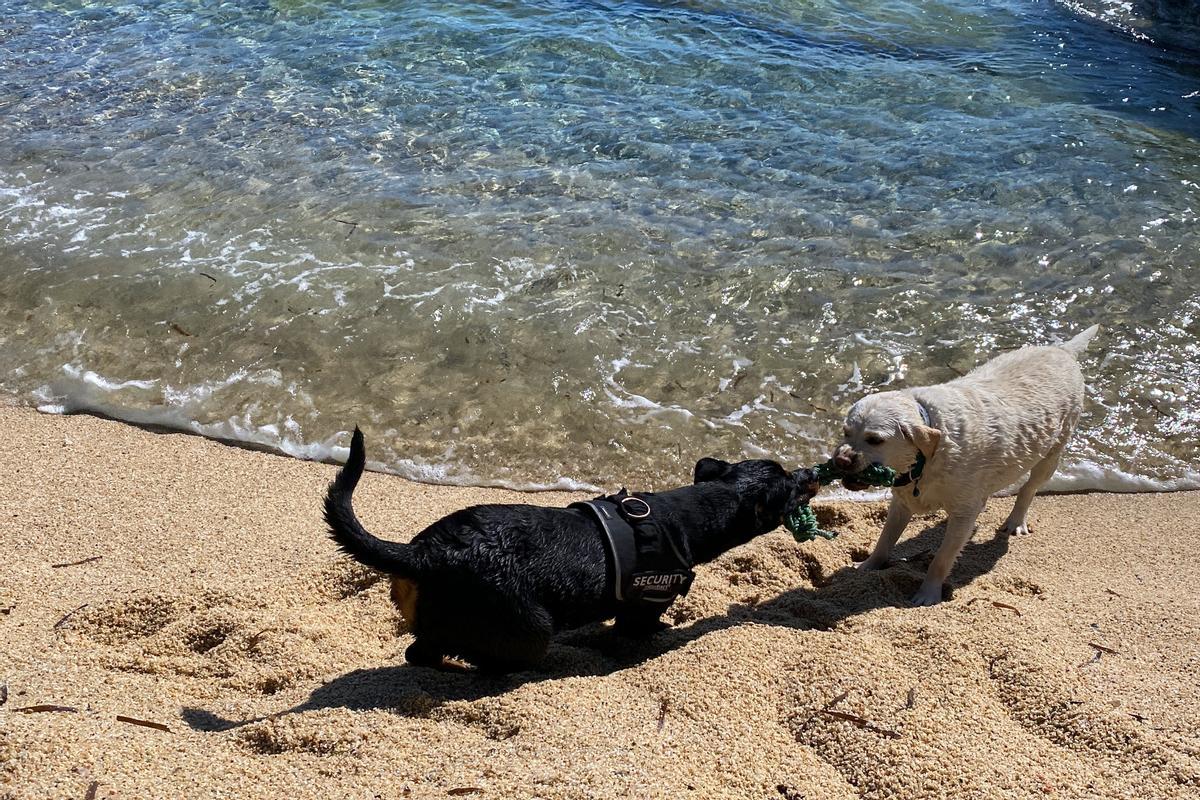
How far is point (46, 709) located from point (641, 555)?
8.07ft

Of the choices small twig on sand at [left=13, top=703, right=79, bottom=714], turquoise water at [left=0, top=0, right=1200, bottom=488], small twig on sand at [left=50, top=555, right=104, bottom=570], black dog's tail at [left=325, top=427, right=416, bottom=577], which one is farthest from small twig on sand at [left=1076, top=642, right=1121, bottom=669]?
small twig on sand at [left=50, top=555, right=104, bottom=570]

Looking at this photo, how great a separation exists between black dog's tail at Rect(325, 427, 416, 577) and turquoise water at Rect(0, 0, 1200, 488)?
103 inches

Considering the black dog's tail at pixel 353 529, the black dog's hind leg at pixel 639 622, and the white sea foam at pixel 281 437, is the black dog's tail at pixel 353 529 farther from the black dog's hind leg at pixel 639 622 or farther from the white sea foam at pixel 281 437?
the white sea foam at pixel 281 437

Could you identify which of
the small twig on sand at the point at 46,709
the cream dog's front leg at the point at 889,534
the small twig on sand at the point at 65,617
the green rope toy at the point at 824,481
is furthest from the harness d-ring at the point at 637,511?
the small twig on sand at the point at 65,617

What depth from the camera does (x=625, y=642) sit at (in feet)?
15.5

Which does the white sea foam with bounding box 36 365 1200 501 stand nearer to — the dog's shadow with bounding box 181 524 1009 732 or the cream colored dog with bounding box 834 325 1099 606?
the dog's shadow with bounding box 181 524 1009 732

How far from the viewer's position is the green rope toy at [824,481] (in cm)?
490

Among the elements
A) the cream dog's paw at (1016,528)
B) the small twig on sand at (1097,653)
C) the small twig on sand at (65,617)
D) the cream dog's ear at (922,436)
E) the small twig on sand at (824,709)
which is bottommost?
the small twig on sand at (65,617)

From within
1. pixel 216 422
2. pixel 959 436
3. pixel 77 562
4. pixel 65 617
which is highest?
pixel 959 436

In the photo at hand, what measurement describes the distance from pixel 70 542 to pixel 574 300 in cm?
450

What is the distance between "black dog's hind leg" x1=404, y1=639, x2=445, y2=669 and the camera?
4.12 metres

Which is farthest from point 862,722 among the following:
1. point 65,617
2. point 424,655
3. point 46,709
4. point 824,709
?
point 65,617

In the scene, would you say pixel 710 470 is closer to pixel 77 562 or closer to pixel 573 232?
pixel 77 562

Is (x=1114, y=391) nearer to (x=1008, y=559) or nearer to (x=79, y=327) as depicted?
(x=1008, y=559)
